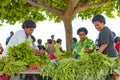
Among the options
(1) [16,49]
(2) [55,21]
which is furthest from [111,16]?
(1) [16,49]

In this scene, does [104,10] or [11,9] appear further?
[104,10]

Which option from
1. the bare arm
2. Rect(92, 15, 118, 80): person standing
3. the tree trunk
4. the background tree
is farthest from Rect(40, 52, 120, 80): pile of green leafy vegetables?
the tree trunk

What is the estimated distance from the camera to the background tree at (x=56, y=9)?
16.9m

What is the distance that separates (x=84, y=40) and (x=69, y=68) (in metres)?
1.95

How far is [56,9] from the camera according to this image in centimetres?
1709

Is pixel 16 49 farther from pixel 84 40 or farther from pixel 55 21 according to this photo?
pixel 55 21

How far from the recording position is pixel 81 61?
5.99 m

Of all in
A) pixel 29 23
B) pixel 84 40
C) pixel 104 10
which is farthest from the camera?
pixel 104 10

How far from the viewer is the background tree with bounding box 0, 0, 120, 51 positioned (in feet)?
55.4

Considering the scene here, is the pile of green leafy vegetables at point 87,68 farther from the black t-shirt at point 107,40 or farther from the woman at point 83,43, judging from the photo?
the woman at point 83,43

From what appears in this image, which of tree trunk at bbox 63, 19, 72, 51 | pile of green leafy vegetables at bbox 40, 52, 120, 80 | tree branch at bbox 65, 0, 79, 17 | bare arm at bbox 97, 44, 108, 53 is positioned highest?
tree branch at bbox 65, 0, 79, 17

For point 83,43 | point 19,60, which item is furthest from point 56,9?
point 19,60

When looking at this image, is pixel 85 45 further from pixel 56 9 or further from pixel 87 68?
pixel 56 9

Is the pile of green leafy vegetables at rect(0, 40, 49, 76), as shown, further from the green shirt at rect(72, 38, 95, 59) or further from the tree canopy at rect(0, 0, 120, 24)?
the tree canopy at rect(0, 0, 120, 24)
